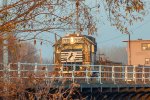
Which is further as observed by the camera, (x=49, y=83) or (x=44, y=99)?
(x=49, y=83)

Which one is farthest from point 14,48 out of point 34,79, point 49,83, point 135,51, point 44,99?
point 135,51

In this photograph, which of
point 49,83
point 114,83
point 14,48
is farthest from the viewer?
point 114,83

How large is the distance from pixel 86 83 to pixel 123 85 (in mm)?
3975

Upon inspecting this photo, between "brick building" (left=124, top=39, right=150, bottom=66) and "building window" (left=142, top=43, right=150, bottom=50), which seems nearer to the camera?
"brick building" (left=124, top=39, right=150, bottom=66)

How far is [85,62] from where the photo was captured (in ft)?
105

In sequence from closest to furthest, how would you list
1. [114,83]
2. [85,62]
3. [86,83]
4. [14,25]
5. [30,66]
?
[14,25] → [30,66] → [86,83] → [114,83] → [85,62]

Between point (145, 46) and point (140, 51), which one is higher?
point (145, 46)

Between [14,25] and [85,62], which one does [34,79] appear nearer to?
[14,25]

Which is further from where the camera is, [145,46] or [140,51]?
[140,51]

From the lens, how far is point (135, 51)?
248 ft

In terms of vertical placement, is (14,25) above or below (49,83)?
above

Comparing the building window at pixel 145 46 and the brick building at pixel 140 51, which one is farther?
the building window at pixel 145 46

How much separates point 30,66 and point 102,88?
27.7 ft

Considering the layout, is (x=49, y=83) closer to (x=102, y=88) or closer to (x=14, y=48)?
(x=14, y=48)
